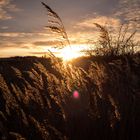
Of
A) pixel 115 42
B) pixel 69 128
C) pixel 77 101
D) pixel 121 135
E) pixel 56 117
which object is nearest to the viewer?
pixel 121 135

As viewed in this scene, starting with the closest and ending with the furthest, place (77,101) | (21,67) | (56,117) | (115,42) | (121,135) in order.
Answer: (121,135), (56,117), (77,101), (115,42), (21,67)

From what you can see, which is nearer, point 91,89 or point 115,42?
point 91,89

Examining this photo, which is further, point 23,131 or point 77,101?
point 77,101

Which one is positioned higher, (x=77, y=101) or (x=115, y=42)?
(x=115, y=42)

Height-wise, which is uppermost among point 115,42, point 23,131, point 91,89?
point 115,42

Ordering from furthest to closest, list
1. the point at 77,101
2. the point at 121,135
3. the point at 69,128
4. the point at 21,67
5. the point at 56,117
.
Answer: the point at 21,67 < the point at 77,101 < the point at 56,117 < the point at 69,128 < the point at 121,135

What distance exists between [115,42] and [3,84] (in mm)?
5292

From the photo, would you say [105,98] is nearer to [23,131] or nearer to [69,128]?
[69,128]

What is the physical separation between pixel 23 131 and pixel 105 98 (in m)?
1.12

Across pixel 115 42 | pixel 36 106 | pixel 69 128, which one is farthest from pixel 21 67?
pixel 69 128

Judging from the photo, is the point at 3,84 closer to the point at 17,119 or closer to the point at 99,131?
the point at 17,119

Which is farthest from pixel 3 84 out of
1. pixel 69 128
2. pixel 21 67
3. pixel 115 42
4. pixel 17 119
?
pixel 21 67

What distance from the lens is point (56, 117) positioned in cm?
402

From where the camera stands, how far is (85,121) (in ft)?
12.4
